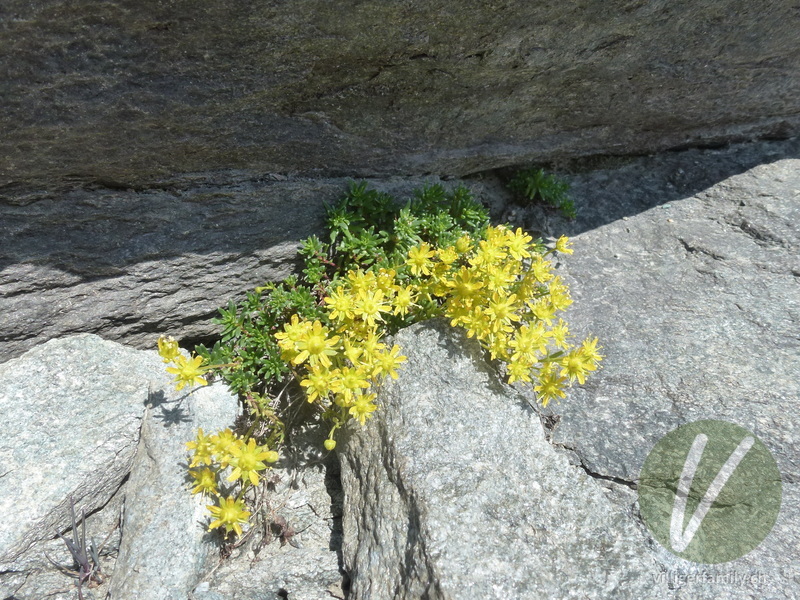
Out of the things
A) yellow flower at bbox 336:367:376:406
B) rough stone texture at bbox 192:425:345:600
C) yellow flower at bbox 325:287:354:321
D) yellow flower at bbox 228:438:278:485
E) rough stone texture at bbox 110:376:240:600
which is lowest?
rough stone texture at bbox 192:425:345:600

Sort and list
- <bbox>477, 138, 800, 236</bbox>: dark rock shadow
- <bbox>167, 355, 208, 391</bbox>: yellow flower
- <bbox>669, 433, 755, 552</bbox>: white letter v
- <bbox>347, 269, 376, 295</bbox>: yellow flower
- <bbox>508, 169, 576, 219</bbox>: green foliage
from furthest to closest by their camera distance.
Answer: <bbox>477, 138, 800, 236</bbox>: dark rock shadow → <bbox>508, 169, 576, 219</bbox>: green foliage → <bbox>347, 269, 376, 295</bbox>: yellow flower → <bbox>167, 355, 208, 391</bbox>: yellow flower → <bbox>669, 433, 755, 552</bbox>: white letter v

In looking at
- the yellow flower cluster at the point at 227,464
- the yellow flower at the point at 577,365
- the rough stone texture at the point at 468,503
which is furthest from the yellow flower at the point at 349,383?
the yellow flower at the point at 577,365

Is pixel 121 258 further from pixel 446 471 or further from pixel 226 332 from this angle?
pixel 446 471

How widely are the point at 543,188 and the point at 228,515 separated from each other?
274 centimetres

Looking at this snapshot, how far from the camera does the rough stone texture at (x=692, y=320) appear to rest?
117 inches

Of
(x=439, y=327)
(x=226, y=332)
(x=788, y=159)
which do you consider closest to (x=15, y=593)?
(x=226, y=332)

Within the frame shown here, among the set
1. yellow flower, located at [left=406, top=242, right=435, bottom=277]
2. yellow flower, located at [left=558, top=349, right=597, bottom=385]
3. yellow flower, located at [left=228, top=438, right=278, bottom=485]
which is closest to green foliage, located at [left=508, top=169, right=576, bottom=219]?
yellow flower, located at [left=406, top=242, right=435, bottom=277]

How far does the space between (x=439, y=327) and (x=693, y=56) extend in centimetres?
219

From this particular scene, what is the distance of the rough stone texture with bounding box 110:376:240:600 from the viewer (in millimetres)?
2824

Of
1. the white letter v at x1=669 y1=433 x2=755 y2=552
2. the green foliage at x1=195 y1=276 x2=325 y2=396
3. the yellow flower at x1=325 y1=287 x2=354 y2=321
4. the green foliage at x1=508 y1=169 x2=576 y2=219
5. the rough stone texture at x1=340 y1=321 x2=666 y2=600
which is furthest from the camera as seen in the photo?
the green foliage at x1=508 y1=169 x2=576 y2=219

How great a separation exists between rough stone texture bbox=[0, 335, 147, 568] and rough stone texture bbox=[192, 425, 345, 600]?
805 millimetres

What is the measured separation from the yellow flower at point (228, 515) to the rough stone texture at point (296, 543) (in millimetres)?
254

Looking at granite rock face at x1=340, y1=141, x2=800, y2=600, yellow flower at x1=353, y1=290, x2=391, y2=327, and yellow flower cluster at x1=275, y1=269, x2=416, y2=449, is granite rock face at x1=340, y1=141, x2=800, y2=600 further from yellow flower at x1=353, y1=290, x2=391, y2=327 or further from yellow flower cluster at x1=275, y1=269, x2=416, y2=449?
yellow flower at x1=353, y1=290, x2=391, y2=327

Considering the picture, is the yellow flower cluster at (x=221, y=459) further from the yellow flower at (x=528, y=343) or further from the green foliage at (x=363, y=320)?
the yellow flower at (x=528, y=343)
